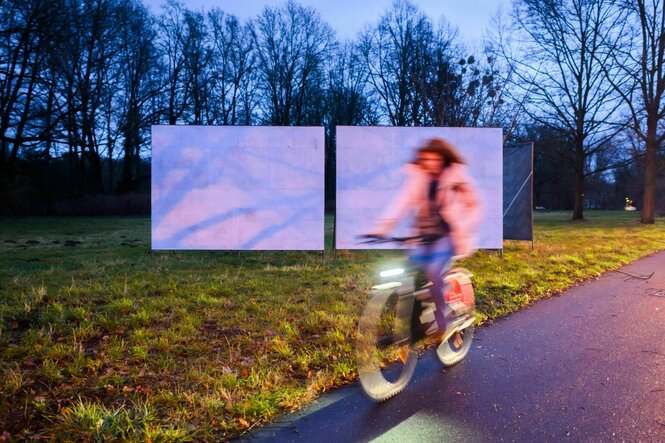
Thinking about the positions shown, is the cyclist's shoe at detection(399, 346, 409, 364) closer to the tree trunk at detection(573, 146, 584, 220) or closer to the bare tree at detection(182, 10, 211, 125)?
the tree trunk at detection(573, 146, 584, 220)

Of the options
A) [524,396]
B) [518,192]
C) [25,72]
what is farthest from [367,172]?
[25,72]

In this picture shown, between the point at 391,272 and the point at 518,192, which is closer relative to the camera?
the point at 391,272

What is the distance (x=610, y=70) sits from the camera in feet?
85.6

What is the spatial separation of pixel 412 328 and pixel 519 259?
7.92 metres

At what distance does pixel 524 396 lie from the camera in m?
3.44

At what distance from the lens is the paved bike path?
115 inches

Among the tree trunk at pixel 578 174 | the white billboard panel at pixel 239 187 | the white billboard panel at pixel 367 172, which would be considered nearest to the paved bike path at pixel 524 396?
the white billboard panel at pixel 367 172

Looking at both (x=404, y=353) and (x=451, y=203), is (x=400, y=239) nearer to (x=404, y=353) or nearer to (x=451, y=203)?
(x=451, y=203)

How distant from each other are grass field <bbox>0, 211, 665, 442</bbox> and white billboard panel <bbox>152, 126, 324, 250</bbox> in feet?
2.19

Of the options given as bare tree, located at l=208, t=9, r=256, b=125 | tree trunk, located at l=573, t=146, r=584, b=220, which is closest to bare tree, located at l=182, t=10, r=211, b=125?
bare tree, located at l=208, t=9, r=256, b=125

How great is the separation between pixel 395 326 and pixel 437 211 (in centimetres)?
97

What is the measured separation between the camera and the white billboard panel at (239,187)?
33.0 feet

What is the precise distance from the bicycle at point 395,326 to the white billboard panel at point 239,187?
252 inches

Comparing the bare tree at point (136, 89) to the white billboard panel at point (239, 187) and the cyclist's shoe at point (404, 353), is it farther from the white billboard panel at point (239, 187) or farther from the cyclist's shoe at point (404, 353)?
the cyclist's shoe at point (404, 353)
